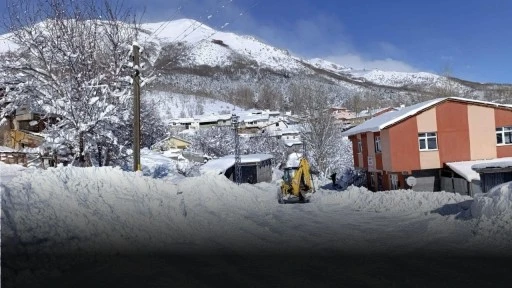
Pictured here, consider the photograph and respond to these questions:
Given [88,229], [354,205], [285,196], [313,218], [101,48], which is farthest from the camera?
[285,196]

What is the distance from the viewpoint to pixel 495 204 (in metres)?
14.1

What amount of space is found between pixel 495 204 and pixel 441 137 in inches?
729

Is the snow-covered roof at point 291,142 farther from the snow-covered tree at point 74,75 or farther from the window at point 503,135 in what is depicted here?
the snow-covered tree at point 74,75

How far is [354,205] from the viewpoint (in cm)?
2578

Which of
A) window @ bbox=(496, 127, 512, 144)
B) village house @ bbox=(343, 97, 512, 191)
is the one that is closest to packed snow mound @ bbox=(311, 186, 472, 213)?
village house @ bbox=(343, 97, 512, 191)

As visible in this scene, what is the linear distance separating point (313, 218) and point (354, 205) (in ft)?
21.8

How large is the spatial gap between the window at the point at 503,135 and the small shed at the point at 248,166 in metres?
23.9

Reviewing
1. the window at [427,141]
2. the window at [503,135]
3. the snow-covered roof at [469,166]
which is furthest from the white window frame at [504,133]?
the window at [427,141]

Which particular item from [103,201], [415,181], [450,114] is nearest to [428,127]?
[450,114]

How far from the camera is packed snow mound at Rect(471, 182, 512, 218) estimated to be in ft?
44.1

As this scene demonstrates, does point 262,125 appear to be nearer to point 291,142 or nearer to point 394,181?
point 291,142

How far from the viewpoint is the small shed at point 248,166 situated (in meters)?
48.0

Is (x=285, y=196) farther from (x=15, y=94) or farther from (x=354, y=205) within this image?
(x=15, y=94)

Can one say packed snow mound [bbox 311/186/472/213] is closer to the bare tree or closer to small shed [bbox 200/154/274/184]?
small shed [bbox 200/154/274/184]
